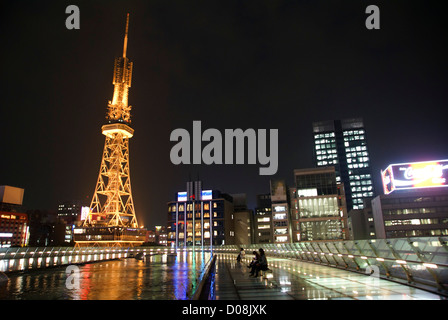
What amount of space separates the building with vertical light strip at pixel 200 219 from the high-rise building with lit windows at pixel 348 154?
235ft

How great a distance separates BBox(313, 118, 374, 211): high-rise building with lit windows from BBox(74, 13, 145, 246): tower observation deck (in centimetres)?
10710

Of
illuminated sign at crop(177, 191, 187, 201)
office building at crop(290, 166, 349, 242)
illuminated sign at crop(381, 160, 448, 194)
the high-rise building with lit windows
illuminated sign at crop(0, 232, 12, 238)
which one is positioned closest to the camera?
illuminated sign at crop(381, 160, 448, 194)

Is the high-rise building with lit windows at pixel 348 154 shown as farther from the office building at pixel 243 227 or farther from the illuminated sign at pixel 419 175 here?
the illuminated sign at pixel 419 175

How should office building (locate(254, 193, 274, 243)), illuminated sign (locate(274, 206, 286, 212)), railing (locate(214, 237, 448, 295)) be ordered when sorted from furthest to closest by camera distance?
office building (locate(254, 193, 274, 243)) < illuminated sign (locate(274, 206, 286, 212)) < railing (locate(214, 237, 448, 295))

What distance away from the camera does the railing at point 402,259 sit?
948 cm

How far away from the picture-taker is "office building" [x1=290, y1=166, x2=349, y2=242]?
304 ft

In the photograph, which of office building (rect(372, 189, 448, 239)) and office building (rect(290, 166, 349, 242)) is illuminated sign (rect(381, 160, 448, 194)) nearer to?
office building (rect(290, 166, 349, 242))

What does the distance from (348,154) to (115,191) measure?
123507 mm

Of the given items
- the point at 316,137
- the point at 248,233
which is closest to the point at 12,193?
the point at 248,233

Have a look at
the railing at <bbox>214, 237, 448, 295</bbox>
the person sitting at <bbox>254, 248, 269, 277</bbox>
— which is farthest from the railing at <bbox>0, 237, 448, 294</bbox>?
the person sitting at <bbox>254, 248, 269, 277</bbox>

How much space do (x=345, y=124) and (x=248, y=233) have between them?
294 ft

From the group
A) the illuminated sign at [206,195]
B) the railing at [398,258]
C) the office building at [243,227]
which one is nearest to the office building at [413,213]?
the office building at [243,227]

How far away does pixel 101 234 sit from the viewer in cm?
10544
